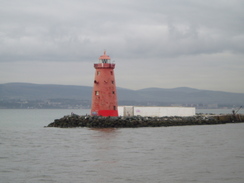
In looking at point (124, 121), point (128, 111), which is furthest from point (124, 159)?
point (128, 111)

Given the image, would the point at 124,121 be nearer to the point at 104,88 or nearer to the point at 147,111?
the point at 104,88

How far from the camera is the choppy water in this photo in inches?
620

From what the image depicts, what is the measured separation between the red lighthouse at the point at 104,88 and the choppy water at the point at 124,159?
466 centimetres

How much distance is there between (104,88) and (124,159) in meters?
14.9

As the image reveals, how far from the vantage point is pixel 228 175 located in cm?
1602

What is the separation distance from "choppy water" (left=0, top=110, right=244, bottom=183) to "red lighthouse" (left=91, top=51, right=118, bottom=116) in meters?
4.66

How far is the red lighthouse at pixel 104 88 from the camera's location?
3397 cm

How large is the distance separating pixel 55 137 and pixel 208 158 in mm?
11746

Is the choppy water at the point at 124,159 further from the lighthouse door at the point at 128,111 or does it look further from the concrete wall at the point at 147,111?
the concrete wall at the point at 147,111

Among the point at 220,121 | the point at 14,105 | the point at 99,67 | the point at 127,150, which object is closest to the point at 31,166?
the point at 127,150

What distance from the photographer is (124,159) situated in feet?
63.4

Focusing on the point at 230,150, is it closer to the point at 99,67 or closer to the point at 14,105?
the point at 99,67

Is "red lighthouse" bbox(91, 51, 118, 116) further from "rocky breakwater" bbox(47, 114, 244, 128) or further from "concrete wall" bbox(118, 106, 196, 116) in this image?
"concrete wall" bbox(118, 106, 196, 116)

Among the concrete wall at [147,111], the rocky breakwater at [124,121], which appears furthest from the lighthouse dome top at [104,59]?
the concrete wall at [147,111]
